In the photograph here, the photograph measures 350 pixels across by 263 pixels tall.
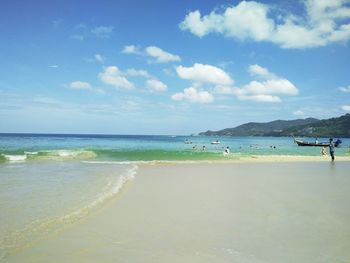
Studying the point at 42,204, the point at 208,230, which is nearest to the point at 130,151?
the point at 42,204

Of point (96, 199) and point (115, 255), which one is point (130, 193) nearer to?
point (96, 199)

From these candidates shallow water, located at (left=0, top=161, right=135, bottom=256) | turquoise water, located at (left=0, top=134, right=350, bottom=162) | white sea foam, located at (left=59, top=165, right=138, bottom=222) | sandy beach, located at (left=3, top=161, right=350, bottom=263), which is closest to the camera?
sandy beach, located at (left=3, top=161, right=350, bottom=263)

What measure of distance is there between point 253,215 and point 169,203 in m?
2.99

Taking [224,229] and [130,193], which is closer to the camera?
[224,229]

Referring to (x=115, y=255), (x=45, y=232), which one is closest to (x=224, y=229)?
(x=115, y=255)

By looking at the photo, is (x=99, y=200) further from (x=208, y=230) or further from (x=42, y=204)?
(x=208, y=230)

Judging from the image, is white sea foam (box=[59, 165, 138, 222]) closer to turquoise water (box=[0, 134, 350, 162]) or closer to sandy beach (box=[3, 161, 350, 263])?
sandy beach (box=[3, 161, 350, 263])

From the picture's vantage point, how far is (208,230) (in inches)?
317

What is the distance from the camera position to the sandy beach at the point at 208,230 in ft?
21.1

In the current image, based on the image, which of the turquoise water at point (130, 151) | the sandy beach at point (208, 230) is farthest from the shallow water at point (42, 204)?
the turquoise water at point (130, 151)

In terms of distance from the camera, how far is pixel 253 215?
31.5ft

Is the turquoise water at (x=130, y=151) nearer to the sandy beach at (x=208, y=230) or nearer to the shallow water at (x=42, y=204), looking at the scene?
the shallow water at (x=42, y=204)

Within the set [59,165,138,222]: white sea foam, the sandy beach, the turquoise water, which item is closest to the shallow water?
[59,165,138,222]: white sea foam

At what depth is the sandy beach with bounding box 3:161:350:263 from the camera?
6.43 metres
